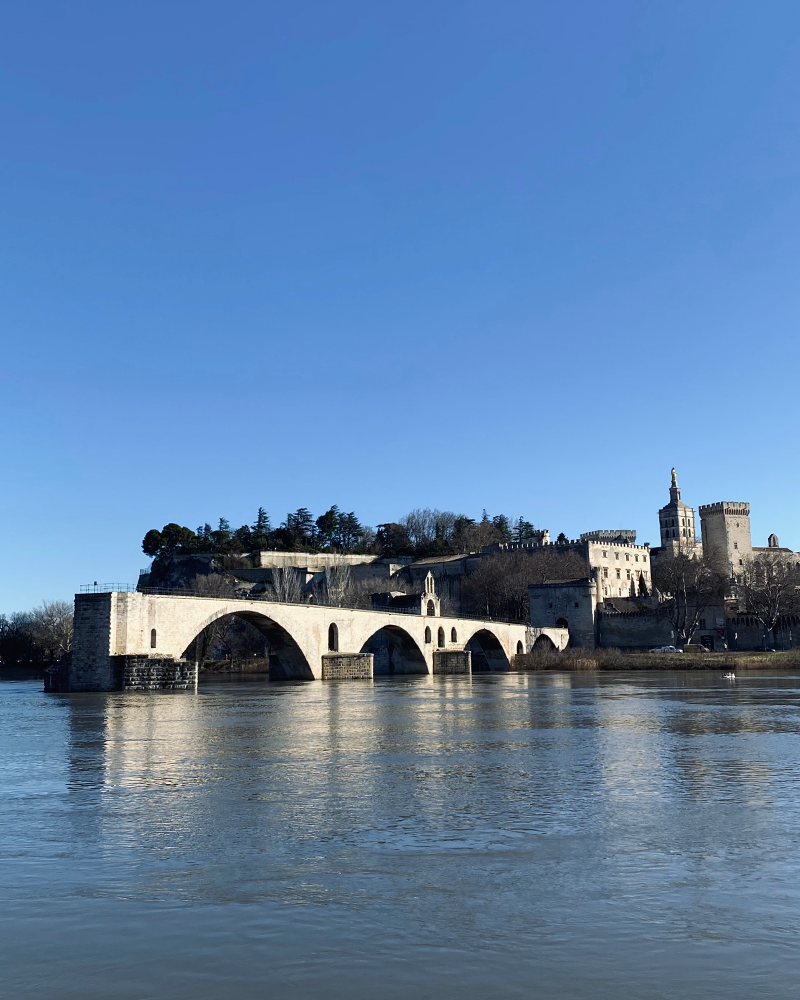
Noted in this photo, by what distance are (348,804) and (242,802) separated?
154cm

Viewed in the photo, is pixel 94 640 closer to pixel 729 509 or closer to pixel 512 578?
pixel 512 578

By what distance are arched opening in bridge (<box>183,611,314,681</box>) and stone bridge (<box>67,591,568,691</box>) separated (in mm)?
131

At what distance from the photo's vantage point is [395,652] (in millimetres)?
76188

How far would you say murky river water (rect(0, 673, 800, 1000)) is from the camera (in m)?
6.55

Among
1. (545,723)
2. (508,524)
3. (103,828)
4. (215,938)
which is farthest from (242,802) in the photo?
(508,524)

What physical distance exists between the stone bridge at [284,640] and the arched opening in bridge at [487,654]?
10cm

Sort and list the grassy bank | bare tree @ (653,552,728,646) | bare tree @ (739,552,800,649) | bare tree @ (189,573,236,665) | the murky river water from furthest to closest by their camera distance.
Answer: bare tree @ (653,552,728,646) → bare tree @ (189,573,236,665) → bare tree @ (739,552,800,649) → the grassy bank → the murky river water

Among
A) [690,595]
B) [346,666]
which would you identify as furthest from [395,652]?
[690,595]

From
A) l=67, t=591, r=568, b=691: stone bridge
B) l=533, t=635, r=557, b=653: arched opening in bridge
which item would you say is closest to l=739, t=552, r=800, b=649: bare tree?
l=533, t=635, r=557, b=653: arched opening in bridge

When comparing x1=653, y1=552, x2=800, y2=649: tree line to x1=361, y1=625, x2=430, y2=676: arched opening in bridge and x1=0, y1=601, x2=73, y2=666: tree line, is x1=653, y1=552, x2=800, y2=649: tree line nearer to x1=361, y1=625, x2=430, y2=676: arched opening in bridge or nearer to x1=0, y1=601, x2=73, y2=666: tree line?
x1=361, y1=625, x2=430, y2=676: arched opening in bridge

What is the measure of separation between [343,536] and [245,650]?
1563 inches

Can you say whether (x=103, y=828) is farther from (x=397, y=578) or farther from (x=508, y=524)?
(x=508, y=524)

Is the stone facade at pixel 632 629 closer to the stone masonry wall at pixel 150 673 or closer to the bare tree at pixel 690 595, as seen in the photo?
the bare tree at pixel 690 595

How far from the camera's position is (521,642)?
84562 millimetres
